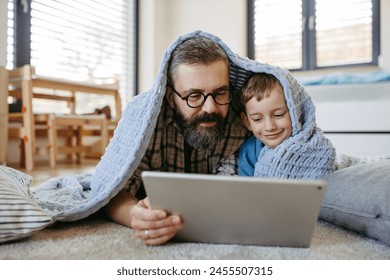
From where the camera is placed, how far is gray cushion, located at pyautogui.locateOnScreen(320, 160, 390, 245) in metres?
0.72

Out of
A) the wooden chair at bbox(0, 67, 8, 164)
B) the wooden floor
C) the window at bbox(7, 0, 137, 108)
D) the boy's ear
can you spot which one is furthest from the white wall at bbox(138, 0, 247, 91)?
the boy's ear

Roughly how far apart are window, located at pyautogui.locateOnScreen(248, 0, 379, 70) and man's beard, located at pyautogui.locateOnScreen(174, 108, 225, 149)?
8.90ft

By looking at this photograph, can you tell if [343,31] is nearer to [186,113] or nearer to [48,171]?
[48,171]

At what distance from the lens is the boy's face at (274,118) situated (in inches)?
35.5

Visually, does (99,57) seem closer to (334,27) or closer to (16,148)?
(16,148)

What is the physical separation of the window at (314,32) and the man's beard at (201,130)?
2711 mm

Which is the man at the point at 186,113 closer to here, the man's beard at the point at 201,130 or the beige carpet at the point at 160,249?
the man's beard at the point at 201,130

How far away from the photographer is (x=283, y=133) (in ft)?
2.97

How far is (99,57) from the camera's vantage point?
3637 mm

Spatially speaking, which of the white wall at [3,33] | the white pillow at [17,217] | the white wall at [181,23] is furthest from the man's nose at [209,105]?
the white wall at [181,23]

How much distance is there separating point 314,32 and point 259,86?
2760mm

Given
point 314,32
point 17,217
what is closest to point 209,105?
point 17,217
